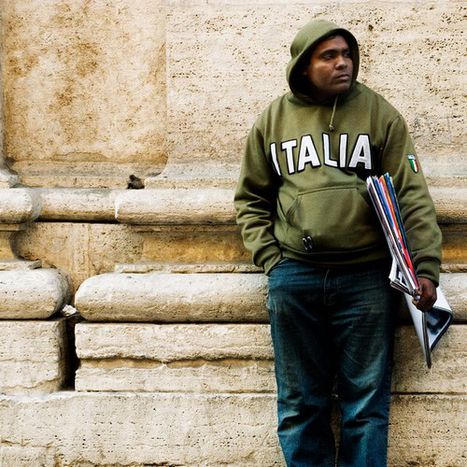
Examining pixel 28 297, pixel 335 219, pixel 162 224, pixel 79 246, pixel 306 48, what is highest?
pixel 306 48

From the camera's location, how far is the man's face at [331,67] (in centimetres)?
268

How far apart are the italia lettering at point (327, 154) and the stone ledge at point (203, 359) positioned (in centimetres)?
68

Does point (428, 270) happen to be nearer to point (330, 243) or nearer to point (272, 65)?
point (330, 243)

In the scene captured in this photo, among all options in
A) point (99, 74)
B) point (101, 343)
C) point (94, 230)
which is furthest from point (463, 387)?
point (99, 74)

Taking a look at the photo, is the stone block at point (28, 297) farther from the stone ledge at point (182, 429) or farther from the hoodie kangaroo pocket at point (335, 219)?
the hoodie kangaroo pocket at point (335, 219)

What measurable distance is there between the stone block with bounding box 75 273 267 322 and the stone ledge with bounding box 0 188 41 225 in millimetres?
398

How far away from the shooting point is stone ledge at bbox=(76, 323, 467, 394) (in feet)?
9.66

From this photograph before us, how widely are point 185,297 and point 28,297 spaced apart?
2.10 ft

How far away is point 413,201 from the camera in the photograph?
8.74 ft

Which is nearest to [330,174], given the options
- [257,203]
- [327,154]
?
[327,154]

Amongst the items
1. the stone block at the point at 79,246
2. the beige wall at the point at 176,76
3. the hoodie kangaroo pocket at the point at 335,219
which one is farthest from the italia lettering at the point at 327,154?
the stone block at the point at 79,246

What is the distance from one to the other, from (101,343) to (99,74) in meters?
1.18

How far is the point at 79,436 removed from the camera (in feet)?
9.93

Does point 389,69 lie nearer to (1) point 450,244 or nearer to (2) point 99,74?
(1) point 450,244
